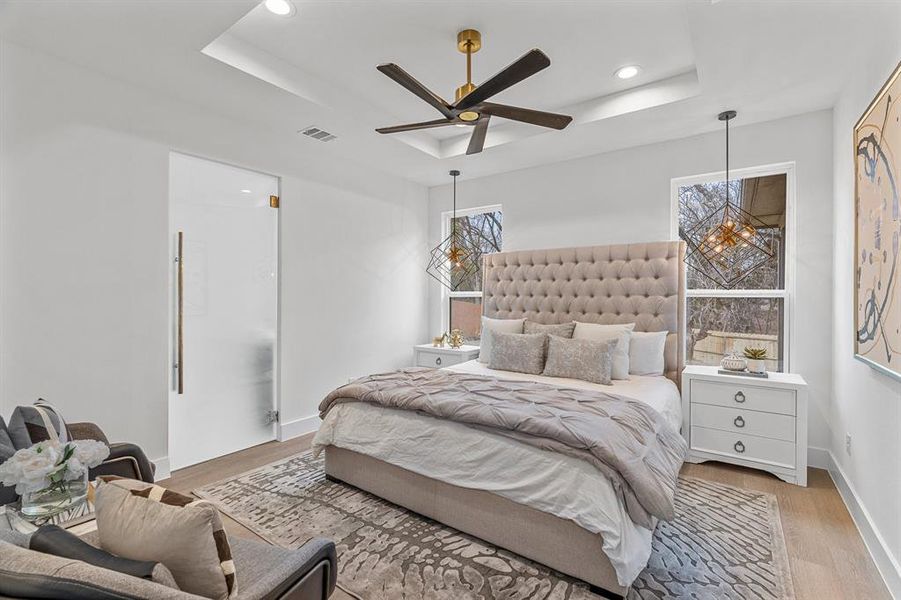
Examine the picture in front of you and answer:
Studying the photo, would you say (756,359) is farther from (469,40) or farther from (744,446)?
(469,40)

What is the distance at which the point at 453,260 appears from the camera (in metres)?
5.19

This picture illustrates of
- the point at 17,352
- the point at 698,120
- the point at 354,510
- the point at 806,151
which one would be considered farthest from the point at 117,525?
the point at 806,151

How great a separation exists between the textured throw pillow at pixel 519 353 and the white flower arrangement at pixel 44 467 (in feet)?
9.06

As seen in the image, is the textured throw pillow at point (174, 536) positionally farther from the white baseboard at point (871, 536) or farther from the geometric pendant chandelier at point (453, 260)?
the geometric pendant chandelier at point (453, 260)

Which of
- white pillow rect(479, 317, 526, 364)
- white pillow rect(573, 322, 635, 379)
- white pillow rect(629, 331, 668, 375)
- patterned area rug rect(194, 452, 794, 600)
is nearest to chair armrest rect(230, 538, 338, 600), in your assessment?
patterned area rug rect(194, 452, 794, 600)

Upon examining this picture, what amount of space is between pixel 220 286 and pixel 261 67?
65.6 inches

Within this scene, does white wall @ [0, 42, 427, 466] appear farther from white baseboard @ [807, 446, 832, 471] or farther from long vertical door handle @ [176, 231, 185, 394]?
white baseboard @ [807, 446, 832, 471]

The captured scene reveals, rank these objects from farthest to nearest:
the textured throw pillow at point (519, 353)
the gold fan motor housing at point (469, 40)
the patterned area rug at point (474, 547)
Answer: the textured throw pillow at point (519, 353) < the gold fan motor housing at point (469, 40) < the patterned area rug at point (474, 547)

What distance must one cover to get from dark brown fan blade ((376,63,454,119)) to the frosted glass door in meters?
1.96

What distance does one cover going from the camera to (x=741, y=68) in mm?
2613

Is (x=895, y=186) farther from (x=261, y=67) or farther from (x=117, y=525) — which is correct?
(x=261, y=67)

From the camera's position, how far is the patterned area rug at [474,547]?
1899 mm

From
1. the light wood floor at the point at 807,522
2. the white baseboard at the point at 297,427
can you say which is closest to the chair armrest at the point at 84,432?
the light wood floor at the point at 807,522

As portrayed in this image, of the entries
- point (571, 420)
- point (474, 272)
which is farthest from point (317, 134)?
point (571, 420)
